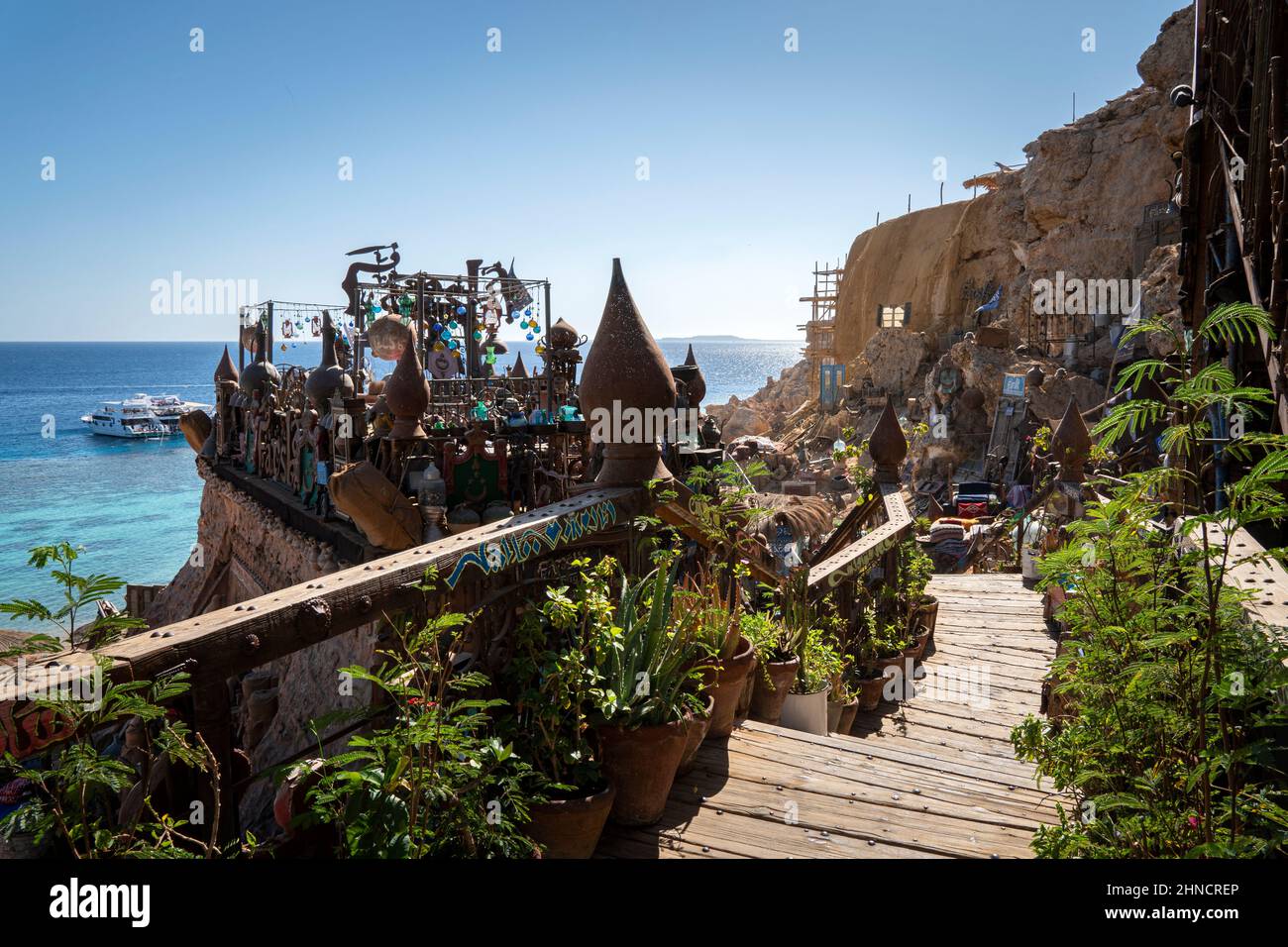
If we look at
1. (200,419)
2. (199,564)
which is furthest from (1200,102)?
(200,419)

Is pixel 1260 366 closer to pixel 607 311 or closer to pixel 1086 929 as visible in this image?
pixel 607 311

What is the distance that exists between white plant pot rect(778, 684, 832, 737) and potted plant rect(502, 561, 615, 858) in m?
2.17

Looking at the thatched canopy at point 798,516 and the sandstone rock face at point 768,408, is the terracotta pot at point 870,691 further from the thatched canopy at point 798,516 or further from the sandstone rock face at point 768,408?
the sandstone rock face at point 768,408

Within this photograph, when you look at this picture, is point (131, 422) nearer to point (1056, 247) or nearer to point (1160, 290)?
point (1056, 247)

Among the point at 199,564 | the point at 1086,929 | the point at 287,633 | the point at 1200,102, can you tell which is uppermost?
the point at 1200,102

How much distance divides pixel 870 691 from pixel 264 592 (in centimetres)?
984

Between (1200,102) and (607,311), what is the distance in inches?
183

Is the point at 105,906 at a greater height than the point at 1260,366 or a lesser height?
lesser

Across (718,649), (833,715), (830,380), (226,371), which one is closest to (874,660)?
(833,715)

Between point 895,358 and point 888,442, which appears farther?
point 895,358

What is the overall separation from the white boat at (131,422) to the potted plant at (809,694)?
78.4 metres

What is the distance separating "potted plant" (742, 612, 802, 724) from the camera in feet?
15.7

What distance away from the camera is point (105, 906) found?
1.65 metres

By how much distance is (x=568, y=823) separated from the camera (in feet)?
9.29
